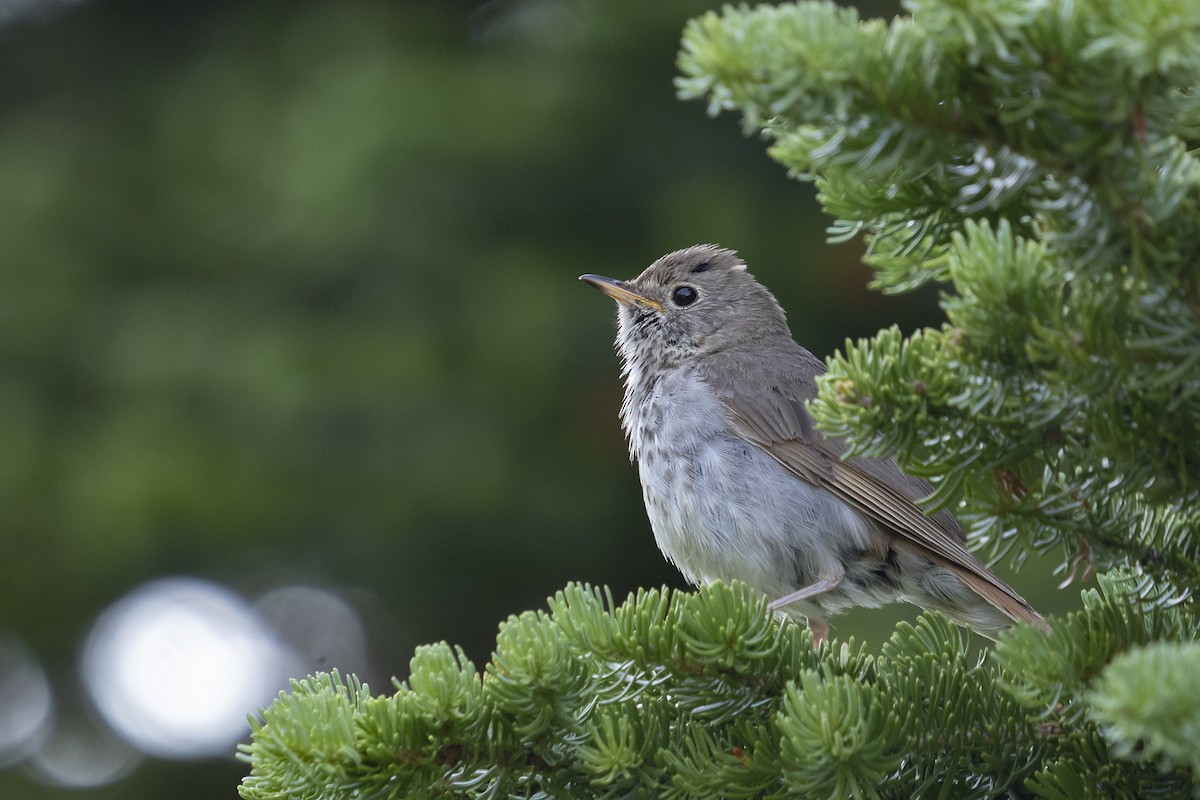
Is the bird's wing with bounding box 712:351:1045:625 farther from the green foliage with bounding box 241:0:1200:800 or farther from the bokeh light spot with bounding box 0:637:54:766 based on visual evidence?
the bokeh light spot with bounding box 0:637:54:766

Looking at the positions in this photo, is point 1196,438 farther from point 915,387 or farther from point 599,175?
point 599,175

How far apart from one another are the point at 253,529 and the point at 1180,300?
19.3 ft

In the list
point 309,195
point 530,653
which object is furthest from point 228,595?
point 530,653

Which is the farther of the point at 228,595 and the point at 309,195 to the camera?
the point at 228,595

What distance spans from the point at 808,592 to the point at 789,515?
0.90 ft

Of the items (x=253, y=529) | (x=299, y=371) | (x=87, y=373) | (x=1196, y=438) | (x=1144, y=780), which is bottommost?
(x=1144, y=780)

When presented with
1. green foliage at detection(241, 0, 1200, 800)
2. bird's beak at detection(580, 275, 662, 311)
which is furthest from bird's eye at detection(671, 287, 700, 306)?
green foliage at detection(241, 0, 1200, 800)

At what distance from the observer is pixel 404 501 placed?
7.05 meters

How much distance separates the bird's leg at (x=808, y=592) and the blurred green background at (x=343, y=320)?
2.86 m

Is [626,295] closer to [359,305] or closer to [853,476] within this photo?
[853,476]

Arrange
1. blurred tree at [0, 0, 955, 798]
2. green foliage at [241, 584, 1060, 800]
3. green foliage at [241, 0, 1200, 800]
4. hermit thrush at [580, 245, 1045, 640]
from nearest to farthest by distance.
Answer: green foliage at [241, 0, 1200, 800], green foliage at [241, 584, 1060, 800], hermit thrush at [580, 245, 1045, 640], blurred tree at [0, 0, 955, 798]

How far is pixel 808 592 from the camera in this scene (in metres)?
3.91

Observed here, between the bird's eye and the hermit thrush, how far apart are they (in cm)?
63

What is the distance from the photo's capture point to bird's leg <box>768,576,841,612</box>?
3828mm
